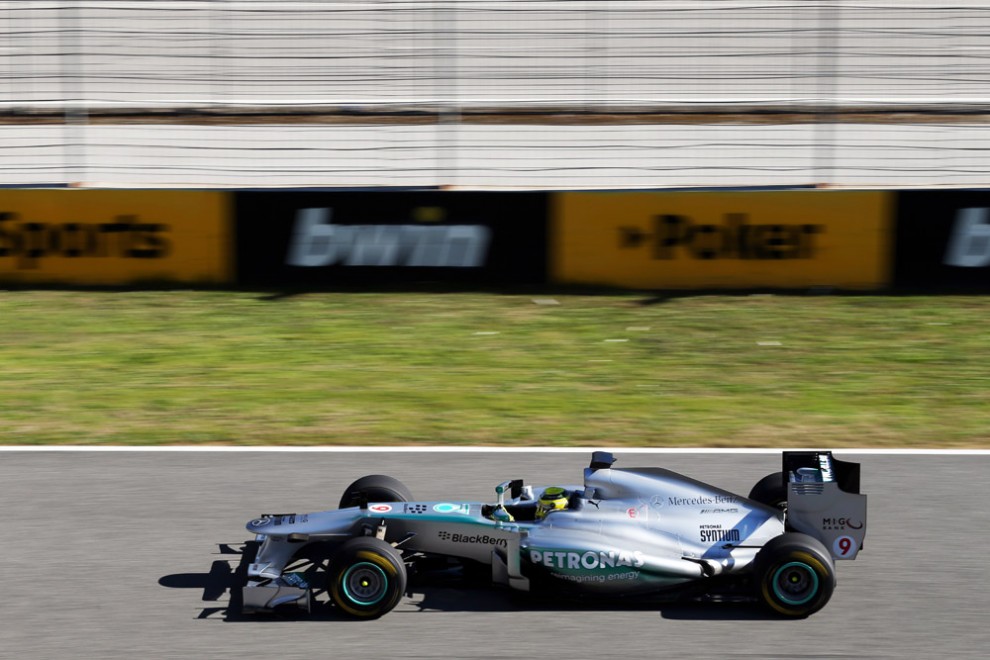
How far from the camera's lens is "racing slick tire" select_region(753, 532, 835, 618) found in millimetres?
5660

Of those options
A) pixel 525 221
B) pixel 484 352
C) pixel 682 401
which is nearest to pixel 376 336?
pixel 484 352

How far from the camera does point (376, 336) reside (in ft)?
38.3

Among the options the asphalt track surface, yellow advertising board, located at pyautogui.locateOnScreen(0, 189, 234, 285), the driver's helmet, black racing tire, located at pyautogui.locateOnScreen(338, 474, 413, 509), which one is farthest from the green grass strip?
the driver's helmet

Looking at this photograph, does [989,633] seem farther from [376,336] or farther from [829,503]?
[376,336]

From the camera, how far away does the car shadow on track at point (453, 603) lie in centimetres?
578

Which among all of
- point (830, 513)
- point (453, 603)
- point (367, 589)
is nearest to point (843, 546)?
point (830, 513)

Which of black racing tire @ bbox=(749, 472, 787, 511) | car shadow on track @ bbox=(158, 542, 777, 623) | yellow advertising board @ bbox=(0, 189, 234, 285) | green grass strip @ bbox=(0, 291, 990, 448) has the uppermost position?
yellow advertising board @ bbox=(0, 189, 234, 285)

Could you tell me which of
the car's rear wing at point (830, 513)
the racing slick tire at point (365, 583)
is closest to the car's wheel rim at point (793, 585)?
the car's rear wing at point (830, 513)

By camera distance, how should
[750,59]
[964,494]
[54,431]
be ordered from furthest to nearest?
[750,59]
[54,431]
[964,494]

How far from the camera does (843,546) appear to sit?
6.01 metres

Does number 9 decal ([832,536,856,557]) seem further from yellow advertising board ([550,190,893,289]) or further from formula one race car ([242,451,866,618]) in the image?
yellow advertising board ([550,190,893,289])

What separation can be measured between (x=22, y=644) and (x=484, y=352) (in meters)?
6.16

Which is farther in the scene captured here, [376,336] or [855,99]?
[855,99]

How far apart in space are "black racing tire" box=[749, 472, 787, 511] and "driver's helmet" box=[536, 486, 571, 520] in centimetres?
106
